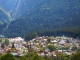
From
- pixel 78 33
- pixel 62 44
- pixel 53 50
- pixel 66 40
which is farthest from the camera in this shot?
pixel 78 33

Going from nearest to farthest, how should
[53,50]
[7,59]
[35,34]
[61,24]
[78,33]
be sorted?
[7,59], [53,50], [78,33], [35,34], [61,24]

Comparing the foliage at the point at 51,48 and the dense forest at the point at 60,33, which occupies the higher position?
the dense forest at the point at 60,33

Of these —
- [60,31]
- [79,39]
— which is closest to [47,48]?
[79,39]

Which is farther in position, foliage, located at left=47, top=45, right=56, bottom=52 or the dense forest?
the dense forest

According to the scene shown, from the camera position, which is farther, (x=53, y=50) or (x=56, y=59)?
(x=53, y=50)

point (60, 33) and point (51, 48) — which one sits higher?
point (60, 33)

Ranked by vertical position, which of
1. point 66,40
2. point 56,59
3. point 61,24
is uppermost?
point 61,24

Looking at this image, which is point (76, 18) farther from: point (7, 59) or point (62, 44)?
point (7, 59)

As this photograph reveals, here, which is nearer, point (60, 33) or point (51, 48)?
point (51, 48)

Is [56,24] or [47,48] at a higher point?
[56,24]

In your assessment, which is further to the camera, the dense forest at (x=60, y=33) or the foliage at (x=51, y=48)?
the dense forest at (x=60, y=33)

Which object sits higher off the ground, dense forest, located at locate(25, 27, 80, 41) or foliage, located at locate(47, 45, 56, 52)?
dense forest, located at locate(25, 27, 80, 41)
